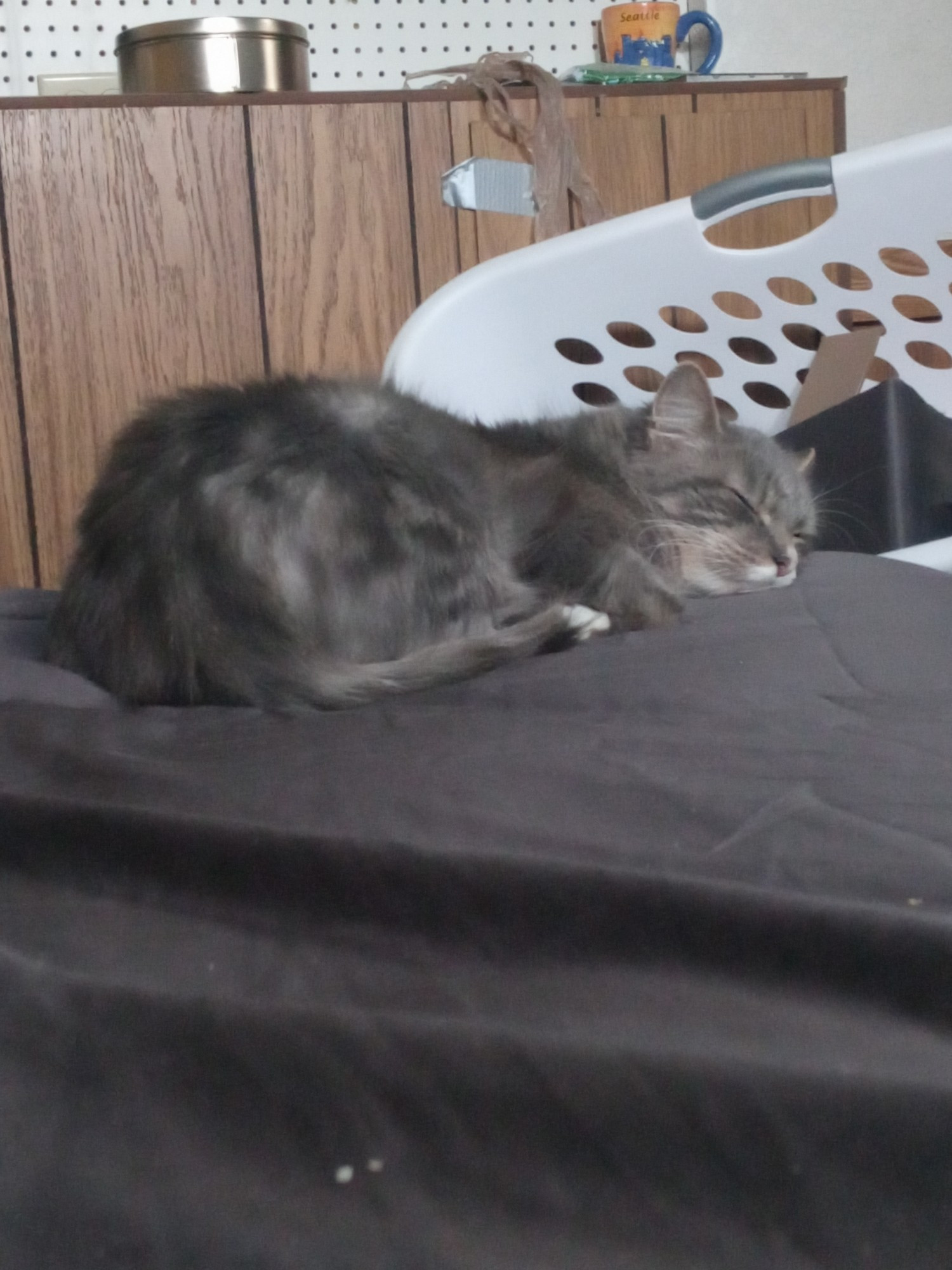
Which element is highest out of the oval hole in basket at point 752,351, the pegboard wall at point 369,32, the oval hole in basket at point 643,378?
the pegboard wall at point 369,32

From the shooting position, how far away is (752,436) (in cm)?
157

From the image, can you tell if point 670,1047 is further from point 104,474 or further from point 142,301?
point 142,301

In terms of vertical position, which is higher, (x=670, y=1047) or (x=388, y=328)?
(x=388, y=328)

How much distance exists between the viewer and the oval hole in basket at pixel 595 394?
1859mm

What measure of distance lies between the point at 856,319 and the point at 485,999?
5.09 feet

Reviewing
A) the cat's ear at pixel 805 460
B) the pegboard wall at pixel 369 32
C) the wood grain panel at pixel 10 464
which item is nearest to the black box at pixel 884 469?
the cat's ear at pixel 805 460

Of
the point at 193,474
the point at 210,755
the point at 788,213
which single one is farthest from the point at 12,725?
the point at 788,213

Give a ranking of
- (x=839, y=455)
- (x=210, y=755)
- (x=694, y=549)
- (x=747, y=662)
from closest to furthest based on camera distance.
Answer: (x=210, y=755), (x=747, y=662), (x=694, y=549), (x=839, y=455)

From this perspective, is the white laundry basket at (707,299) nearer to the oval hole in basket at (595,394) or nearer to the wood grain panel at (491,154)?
the oval hole in basket at (595,394)

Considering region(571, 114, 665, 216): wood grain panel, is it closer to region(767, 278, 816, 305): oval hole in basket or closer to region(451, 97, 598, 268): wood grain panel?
region(451, 97, 598, 268): wood grain panel

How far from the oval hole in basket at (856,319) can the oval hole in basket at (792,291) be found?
0.06 metres

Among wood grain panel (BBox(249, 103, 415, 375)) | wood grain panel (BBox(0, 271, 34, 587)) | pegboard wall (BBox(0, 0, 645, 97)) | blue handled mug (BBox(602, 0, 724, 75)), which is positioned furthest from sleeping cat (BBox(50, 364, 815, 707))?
pegboard wall (BBox(0, 0, 645, 97))

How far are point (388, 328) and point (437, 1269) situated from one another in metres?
1.65

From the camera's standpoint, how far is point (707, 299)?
5.47ft
